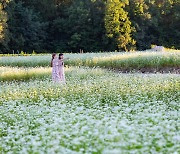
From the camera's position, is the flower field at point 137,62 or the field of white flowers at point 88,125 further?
the flower field at point 137,62

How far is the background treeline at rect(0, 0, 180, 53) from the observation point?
5869cm

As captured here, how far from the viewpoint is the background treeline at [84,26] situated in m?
58.7

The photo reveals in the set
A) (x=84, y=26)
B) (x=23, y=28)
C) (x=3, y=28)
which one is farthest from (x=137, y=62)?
(x=23, y=28)

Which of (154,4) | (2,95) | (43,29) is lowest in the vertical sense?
(2,95)

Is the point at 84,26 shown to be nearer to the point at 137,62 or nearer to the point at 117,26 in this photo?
the point at 117,26

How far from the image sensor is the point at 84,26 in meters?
60.2

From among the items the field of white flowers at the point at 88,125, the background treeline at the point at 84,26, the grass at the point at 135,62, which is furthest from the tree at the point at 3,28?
the field of white flowers at the point at 88,125

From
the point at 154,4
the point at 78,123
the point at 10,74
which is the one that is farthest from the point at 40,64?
the point at 154,4

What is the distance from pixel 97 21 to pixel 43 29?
27.6ft

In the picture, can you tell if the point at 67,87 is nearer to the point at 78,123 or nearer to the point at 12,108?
the point at 12,108

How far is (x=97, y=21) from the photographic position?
60.7 meters

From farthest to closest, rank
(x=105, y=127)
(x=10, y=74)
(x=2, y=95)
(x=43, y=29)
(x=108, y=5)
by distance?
(x=43, y=29)
(x=108, y=5)
(x=10, y=74)
(x=2, y=95)
(x=105, y=127)

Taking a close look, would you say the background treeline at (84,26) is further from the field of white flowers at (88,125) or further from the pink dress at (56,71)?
the field of white flowers at (88,125)

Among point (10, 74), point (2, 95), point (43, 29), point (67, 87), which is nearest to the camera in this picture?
point (2, 95)
